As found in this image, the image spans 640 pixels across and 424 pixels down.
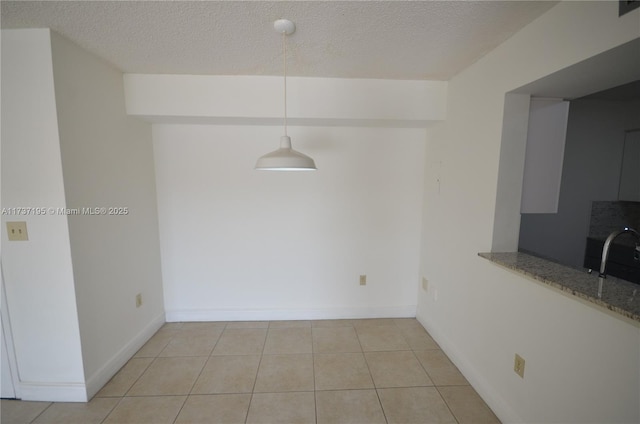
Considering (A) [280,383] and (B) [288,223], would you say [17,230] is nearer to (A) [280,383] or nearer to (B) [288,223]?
(B) [288,223]

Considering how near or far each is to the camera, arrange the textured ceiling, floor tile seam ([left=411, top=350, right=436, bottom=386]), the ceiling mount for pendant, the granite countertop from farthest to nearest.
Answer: floor tile seam ([left=411, top=350, right=436, bottom=386]), the ceiling mount for pendant, the textured ceiling, the granite countertop

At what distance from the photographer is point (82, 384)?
→ 5.75 feet

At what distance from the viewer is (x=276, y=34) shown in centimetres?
155

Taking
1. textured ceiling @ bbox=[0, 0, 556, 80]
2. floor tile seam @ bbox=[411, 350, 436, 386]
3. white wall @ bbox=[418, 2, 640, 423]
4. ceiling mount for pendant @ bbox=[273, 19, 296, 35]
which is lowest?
floor tile seam @ bbox=[411, 350, 436, 386]

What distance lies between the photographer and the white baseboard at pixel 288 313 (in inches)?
109

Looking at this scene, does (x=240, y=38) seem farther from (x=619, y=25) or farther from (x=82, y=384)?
(x=82, y=384)

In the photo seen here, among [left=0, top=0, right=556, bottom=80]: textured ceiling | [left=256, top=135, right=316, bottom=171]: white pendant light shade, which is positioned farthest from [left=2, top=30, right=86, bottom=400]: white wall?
[left=256, top=135, right=316, bottom=171]: white pendant light shade

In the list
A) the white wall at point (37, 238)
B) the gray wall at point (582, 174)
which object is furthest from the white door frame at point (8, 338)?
the gray wall at point (582, 174)

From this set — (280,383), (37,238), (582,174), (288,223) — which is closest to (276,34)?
(288,223)

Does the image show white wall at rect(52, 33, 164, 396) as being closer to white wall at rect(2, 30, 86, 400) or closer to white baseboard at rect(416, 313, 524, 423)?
white wall at rect(2, 30, 86, 400)

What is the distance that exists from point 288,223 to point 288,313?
993 mm

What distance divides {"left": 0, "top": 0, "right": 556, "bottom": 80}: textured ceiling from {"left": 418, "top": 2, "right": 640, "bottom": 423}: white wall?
0.77 ft

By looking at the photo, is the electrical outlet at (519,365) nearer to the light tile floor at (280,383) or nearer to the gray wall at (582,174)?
the light tile floor at (280,383)

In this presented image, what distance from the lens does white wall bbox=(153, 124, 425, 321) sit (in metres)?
2.56
